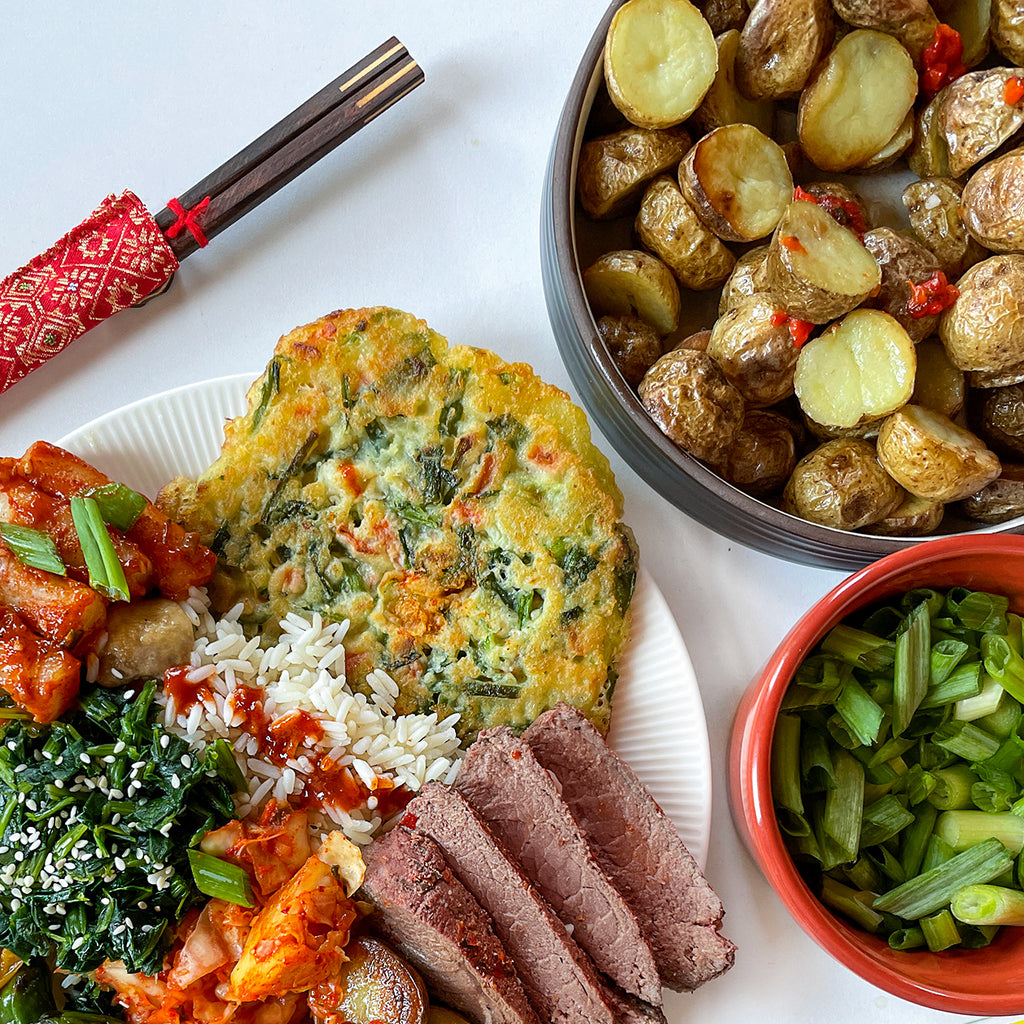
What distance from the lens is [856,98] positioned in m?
2.53

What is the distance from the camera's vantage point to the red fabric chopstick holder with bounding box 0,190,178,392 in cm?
258

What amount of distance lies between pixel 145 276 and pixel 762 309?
5.34 ft

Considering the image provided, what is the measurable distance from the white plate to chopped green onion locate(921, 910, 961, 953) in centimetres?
61

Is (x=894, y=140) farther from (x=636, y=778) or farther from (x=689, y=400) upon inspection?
(x=636, y=778)

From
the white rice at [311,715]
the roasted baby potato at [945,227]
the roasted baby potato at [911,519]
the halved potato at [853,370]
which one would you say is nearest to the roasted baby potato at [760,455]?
the halved potato at [853,370]

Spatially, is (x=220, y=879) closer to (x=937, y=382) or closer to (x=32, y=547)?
(x=32, y=547)

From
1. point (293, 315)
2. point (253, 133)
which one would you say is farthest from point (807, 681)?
point (253, 133)

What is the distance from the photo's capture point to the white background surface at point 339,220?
2746 mm

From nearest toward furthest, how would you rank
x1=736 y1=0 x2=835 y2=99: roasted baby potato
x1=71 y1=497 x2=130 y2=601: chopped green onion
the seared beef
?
the seared beef < x1=71 y1=497 x2=130 y2=601: chopped green onion < x1=736 y1=0 x2=835 y2=99: roasted baby potato

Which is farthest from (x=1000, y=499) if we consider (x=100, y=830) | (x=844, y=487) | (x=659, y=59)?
(x=100, y=830)

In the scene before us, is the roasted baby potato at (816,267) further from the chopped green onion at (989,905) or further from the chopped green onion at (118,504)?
the chopped green onion at (118,504)

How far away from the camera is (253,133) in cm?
286

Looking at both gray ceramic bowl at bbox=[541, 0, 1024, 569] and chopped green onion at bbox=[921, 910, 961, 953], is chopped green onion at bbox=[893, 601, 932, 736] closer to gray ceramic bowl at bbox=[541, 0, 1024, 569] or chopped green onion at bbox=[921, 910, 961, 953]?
gray ceramic bowl at bbox=[541, 0, 1024, 569]

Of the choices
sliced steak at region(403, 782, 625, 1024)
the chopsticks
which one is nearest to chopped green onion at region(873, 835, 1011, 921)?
sliced steak at region(403, 782, 625, 1024)
